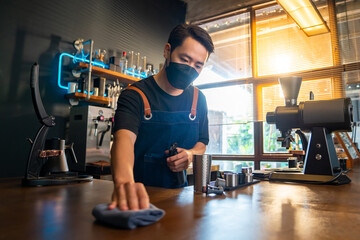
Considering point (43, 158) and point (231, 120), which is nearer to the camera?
point (43, 158)

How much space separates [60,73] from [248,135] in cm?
313

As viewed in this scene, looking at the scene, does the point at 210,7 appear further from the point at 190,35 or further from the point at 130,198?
the point at 130,198

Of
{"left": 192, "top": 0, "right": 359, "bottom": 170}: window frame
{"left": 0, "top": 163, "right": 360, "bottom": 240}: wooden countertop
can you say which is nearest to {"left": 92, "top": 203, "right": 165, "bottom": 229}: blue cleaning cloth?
{"left": 0, "top": 163, "right": 360, "bottom": 240}: wooden countertop

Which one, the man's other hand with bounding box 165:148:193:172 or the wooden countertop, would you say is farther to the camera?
the man's other hand with bounding box 165:148:193:172

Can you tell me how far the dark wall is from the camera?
2.67m

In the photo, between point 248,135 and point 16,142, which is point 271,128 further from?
point 16,142

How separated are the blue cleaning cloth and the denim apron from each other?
796mm

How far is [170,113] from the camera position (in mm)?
1432

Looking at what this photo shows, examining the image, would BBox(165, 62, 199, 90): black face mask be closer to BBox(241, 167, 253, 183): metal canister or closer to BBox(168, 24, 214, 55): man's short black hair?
BBox(168, 24, 214, 55): man's short black hair

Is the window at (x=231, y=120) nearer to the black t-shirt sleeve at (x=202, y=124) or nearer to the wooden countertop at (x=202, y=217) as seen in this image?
the black t-shirt sleeve at (x=202, y=124)

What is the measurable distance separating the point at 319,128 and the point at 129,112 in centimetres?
100

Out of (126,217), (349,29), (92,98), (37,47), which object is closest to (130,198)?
(126,217)

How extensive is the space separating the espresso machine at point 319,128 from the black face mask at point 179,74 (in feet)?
1.87

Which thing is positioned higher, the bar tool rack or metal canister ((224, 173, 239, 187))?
the bar tool rack
